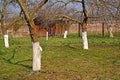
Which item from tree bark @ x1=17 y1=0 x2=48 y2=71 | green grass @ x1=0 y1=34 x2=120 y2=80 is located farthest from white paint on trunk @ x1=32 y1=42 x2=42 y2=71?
green grass @ x1=0 y1=34 x2=120 y2=80

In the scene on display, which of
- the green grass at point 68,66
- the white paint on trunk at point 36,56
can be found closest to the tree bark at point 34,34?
the white paint on trunk at point 36,56

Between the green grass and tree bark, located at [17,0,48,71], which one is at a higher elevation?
tree bark, located at [17,0,48,71]

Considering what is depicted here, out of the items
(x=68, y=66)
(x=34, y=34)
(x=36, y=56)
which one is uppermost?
(x=34, y=34)

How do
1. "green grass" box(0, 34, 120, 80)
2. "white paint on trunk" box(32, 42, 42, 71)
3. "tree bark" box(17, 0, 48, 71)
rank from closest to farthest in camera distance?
"green grass" box(0, 34, 120, 80), "tree bark" box(17, 0, 48, 71), "white paint on trunk" box(32, 42, 42, 71)

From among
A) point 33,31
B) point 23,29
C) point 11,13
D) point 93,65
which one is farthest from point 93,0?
point 23,29

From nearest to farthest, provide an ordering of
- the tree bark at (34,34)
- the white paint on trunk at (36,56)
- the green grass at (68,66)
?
the green grass at (68,66) → the tree bark at (34,34) → the white paint on trunk at (36,56)

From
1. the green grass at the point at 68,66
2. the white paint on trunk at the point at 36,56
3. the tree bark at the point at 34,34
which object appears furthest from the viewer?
the white paint on trunk at the point at 36,56

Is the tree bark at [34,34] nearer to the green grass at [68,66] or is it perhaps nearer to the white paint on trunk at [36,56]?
the white paint on trunk at [36,56]

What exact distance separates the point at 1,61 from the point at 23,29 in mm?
32339

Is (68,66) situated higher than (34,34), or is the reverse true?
(34,34)

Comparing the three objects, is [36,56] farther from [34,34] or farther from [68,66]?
[68,66]

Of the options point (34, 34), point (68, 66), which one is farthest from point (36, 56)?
point (68, 66)

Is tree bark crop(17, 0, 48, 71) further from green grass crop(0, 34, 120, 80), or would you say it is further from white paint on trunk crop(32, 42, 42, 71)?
green grass crop(0, 34, 120, 80)

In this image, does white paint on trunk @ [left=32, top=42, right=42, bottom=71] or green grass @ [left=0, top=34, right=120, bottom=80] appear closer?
green grass @ [left=0, top=34, right=120, bottom=80]
